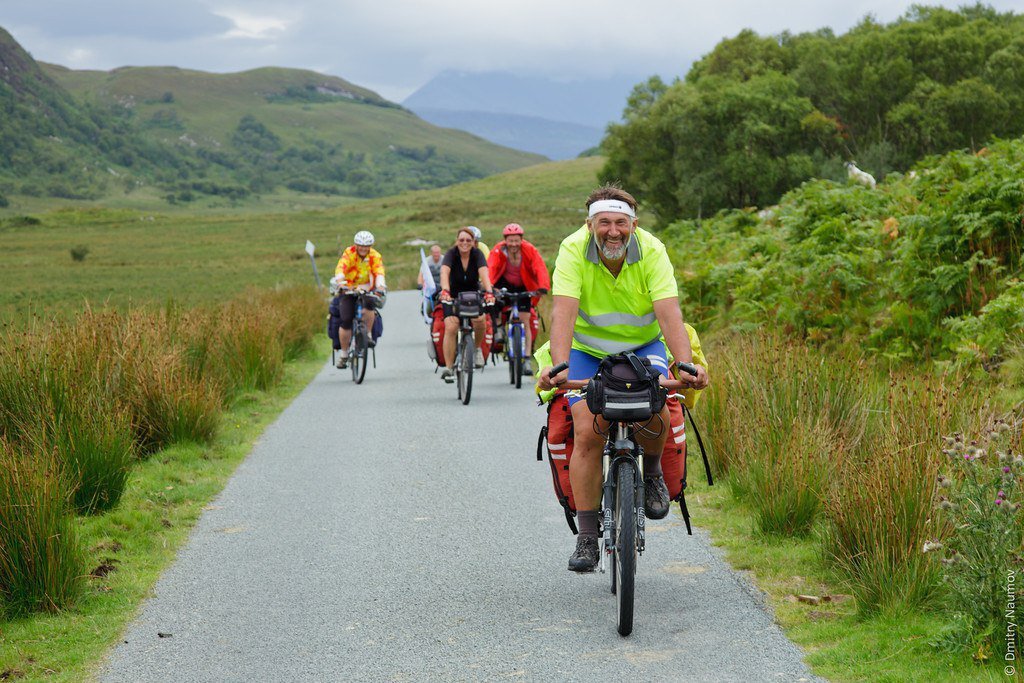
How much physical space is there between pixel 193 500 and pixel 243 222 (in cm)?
13480

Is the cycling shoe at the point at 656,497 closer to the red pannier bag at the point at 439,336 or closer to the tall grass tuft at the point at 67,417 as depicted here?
the tall grass tuft at the point at 67,417

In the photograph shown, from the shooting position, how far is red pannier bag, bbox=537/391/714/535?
605 centimetres

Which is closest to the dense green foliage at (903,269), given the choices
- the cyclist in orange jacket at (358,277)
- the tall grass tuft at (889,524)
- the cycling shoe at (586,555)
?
the tall grass tuft at (889,524)

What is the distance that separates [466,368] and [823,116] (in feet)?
168

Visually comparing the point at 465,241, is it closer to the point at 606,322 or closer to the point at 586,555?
the point at 606,322

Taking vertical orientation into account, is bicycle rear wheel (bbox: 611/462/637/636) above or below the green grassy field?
above

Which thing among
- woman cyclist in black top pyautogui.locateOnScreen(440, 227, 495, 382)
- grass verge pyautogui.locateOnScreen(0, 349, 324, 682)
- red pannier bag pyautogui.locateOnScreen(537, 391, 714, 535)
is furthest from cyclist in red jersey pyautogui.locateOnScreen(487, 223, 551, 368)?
red pannier bag pyautogui.locateOnScreen(537, 391, 714, 535)

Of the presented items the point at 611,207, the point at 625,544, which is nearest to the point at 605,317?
the point at 611,207

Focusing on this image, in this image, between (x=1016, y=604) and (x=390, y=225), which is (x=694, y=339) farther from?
(x=390, y=225)

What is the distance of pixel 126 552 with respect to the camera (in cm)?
736

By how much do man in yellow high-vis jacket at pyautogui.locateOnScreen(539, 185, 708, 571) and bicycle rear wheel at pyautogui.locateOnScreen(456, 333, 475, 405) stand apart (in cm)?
822

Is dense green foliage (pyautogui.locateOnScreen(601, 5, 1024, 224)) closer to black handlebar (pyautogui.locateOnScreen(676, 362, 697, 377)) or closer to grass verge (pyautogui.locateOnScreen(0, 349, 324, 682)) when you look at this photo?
grass verge (pyautogui.locateOnScreen(0, 349, 324, 682))

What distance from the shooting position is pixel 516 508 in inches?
332

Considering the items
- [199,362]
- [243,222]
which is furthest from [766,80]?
[243,222]
